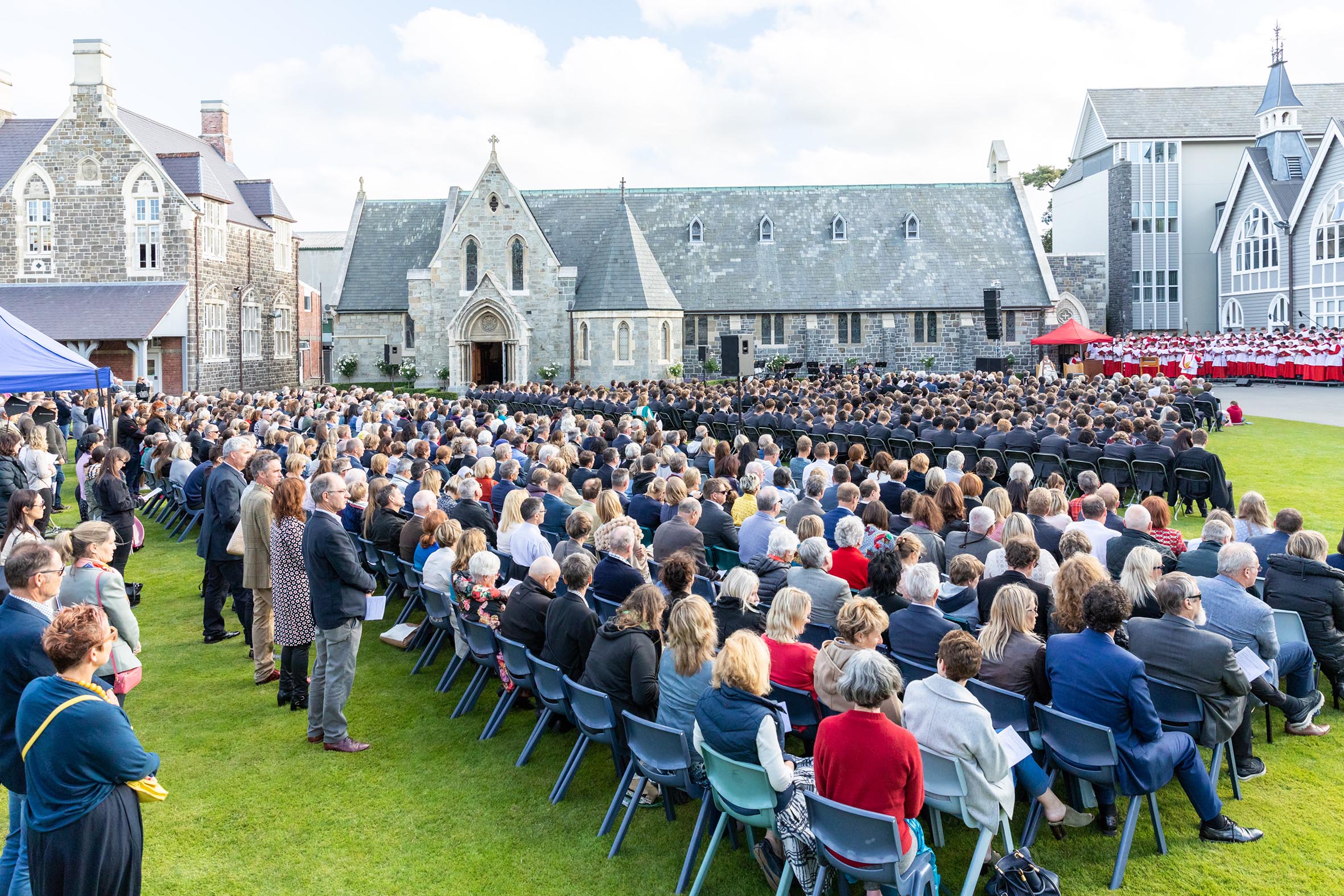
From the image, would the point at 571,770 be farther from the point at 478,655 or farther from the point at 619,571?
the point at 619,571

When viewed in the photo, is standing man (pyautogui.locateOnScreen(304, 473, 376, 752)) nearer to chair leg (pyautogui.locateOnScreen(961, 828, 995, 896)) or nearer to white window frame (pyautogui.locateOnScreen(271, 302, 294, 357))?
chair leg (pyautogui.locateOnScreen(961, 828, 995, 896))

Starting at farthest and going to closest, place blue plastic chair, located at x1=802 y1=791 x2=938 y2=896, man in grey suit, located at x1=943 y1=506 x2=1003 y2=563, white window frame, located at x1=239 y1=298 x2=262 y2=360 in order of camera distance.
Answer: white window frame, located at x1=239 y1=298 x2=262 y2=360 < man in grey suit, located at x1=943 y1=506 x2=1003 y2=563 < blue plastic chair, located at x1=802 y1=791 x2=938 y2=896

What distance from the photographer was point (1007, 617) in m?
5.95

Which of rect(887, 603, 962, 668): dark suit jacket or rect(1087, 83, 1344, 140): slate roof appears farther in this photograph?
rect(1087, 83, 1344, 140): slate roof

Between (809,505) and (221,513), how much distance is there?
19.8 ft

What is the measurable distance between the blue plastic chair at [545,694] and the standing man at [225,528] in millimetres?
3918

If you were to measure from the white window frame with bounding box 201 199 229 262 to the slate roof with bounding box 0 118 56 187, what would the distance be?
20.6 ft

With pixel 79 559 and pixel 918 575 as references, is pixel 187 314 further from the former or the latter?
pixel 918 575

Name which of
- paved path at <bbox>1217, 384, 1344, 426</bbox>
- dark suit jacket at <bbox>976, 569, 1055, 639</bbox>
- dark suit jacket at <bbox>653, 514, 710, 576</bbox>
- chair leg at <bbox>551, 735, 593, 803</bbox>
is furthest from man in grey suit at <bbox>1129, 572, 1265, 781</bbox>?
paved path at <bbox>1217, 384, 1344, 426</bbox>

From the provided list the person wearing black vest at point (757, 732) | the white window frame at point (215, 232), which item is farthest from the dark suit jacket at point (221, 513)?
the white window frame at point (215, 232)

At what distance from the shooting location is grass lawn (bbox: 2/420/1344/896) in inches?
224

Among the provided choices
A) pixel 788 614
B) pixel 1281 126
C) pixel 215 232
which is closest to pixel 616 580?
pixel 788 614

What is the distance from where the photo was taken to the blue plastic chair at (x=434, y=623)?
28.6 feet

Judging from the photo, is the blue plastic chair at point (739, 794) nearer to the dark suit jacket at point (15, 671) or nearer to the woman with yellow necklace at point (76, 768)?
the woman with yellow necklace at point (76, 768)
